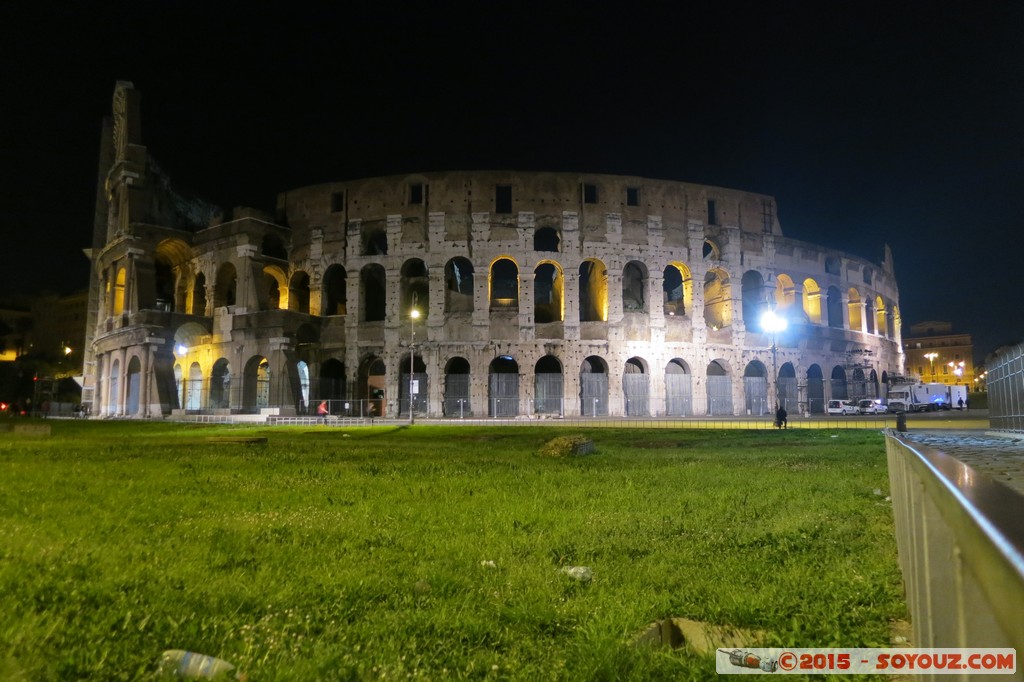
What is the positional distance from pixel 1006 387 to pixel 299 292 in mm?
36722

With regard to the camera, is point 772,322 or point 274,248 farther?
point 274,248

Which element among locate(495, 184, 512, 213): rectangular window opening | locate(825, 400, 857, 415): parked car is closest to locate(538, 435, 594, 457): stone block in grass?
locate(495, 184, 512, 213): rectangular window opening

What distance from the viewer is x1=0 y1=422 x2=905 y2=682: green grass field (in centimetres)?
300

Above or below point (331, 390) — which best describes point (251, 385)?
above

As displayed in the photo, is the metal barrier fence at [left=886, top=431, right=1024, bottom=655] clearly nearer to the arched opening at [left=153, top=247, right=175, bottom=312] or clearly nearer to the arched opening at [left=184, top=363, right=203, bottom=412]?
the arched opening at [left=184, top=363, right=203, bottom=412]

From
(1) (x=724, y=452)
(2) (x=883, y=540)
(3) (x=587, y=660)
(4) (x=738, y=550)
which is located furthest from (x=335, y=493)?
(1) (x=724, y=452)

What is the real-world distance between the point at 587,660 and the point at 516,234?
33.8m

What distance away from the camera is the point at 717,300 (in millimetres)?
40500

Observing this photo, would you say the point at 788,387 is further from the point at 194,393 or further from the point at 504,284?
the point at 194,393

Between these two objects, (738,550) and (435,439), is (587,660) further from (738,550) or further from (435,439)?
(435,439)

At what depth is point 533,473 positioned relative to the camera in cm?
952

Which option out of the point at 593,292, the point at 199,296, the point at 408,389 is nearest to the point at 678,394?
the point at 593,292

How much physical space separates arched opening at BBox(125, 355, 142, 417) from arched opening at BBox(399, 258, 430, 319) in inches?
635

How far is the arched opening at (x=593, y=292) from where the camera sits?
121 feet
